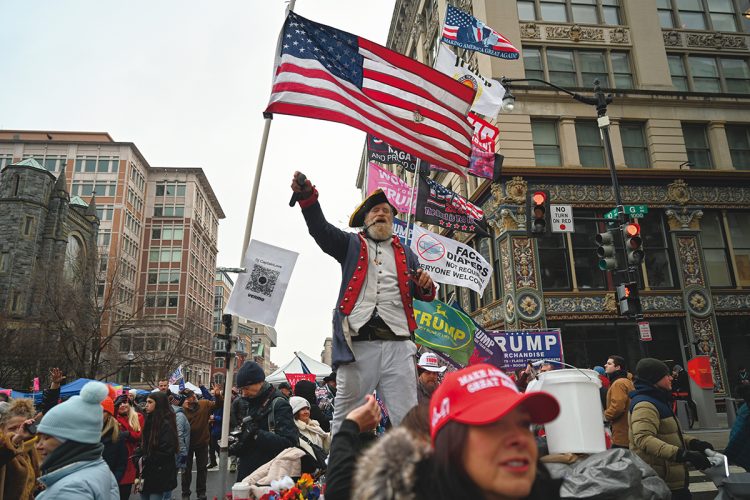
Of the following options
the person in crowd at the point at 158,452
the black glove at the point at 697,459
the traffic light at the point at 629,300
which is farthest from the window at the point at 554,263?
the black glove at the point at 697,459

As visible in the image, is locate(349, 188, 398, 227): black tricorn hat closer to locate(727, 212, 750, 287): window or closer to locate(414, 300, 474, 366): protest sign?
locate(414, 300, 474, 366): protest sign

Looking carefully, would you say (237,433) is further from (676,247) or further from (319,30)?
(676,247)

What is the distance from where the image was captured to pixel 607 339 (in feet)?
63.8

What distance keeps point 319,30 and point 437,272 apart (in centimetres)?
622

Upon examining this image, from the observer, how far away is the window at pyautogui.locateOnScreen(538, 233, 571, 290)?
65.7 ft

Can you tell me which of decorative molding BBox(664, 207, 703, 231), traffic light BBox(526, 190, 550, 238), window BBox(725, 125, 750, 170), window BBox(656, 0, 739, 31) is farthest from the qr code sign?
window BBox(656, 0, 739, 31)

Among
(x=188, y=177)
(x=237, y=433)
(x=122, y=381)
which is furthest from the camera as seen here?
(x=188, y=177)

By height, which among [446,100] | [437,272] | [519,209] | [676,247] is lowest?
[437,272]

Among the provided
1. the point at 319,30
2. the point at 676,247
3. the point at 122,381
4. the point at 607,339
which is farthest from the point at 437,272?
the point at 122,381

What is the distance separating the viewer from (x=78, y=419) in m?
3.27

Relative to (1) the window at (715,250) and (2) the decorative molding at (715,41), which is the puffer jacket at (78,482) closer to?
(1) the window at (715,250)

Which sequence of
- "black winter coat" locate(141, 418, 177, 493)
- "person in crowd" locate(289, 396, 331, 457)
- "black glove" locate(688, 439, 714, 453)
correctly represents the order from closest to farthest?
"black glove" locate(688, 439, 714, 453) → "person in crowd" locate(289, 396, 331, 457) → "black winter coat" locate(141, 418, 177, 493)

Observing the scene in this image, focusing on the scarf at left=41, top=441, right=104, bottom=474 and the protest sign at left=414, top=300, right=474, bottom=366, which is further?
the protest sign at left=414, top=300, right=474, bottom=366

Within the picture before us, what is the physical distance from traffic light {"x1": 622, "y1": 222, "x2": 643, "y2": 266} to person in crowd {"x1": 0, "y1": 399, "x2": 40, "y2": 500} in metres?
11.9
